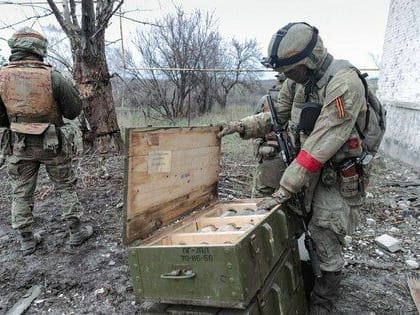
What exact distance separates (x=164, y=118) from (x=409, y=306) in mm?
9845

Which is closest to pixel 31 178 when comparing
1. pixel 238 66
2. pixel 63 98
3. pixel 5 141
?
pixel 5 141

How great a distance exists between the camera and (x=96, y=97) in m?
6.25

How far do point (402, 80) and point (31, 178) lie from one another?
27.4 feet

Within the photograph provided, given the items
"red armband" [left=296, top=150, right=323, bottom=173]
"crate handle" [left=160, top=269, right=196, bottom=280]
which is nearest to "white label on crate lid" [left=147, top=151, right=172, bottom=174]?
"crate handle" [left=160, top=269, right=196, bottom=280]

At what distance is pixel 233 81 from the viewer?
17.8 metres

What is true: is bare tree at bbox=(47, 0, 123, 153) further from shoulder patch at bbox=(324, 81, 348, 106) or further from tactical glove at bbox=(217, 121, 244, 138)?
shoulder patch at bbox=(324, 81, 348, 106)

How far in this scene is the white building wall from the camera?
8.18 metres

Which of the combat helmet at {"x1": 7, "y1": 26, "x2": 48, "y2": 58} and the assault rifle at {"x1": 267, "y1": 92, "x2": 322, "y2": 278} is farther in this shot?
the combat helmet at {"x1": 7, "y1": 26, "x2": 48, "y2": 58}

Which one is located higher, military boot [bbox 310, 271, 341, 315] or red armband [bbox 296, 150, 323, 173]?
red armband [bbox 296, 150, 323, 173]

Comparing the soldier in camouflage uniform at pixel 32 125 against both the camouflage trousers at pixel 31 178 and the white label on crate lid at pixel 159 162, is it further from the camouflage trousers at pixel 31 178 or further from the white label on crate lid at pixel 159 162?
the white label on crate lid at pixel 159 162

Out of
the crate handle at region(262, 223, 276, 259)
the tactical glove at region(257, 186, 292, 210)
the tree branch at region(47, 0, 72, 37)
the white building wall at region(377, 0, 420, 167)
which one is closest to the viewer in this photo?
the crate handle at region(262, 223, 276, 259)

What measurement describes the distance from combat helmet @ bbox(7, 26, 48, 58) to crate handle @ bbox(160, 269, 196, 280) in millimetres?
2658

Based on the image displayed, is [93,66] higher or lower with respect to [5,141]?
higher

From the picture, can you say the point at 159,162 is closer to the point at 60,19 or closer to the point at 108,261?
the point at 108,261
